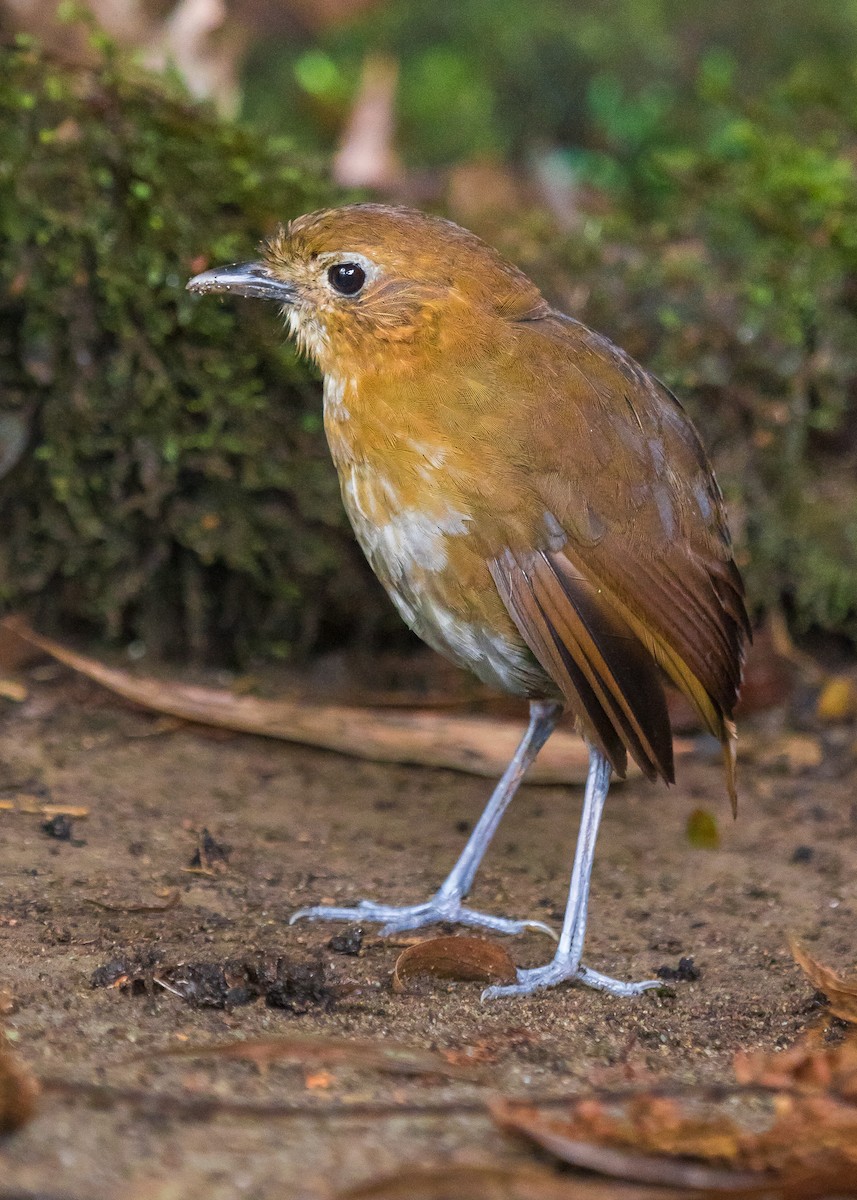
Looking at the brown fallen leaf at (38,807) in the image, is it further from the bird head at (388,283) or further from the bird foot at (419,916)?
the bird head at (388,283)

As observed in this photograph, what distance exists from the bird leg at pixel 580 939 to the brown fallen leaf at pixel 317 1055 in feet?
1.71

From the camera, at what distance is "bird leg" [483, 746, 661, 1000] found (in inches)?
117

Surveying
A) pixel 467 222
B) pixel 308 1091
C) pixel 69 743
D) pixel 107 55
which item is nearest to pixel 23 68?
pixel 107 55

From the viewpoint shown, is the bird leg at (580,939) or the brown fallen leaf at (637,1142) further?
the bird leg at (580,939)

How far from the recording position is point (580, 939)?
10.2 ft

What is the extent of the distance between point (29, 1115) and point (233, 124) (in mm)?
3400

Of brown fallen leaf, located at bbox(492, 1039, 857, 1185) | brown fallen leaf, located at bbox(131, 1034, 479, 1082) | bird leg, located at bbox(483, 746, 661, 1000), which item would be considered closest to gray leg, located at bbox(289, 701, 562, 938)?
bird leg, located at bbox(483, 746, 661, 1000)

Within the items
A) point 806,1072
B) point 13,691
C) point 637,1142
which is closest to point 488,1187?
point 637,1142

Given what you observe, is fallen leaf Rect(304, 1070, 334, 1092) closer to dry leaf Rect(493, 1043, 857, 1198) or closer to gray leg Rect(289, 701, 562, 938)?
dry leaf Rect(493, 1043, 857, 1198)

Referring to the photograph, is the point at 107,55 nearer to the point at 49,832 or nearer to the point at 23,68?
the point at 23,68

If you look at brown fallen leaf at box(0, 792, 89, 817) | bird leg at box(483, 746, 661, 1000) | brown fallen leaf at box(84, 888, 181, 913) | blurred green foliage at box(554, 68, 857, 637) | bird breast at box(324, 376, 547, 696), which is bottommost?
brown fallen leaf at box(84, 888, 181, 913)

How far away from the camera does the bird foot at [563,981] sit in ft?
9.67

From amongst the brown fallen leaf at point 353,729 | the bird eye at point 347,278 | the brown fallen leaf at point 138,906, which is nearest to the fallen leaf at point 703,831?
the brown fallen leaf at point 353,729

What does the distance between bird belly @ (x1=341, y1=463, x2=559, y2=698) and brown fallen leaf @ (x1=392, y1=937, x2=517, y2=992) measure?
0.65 metres
